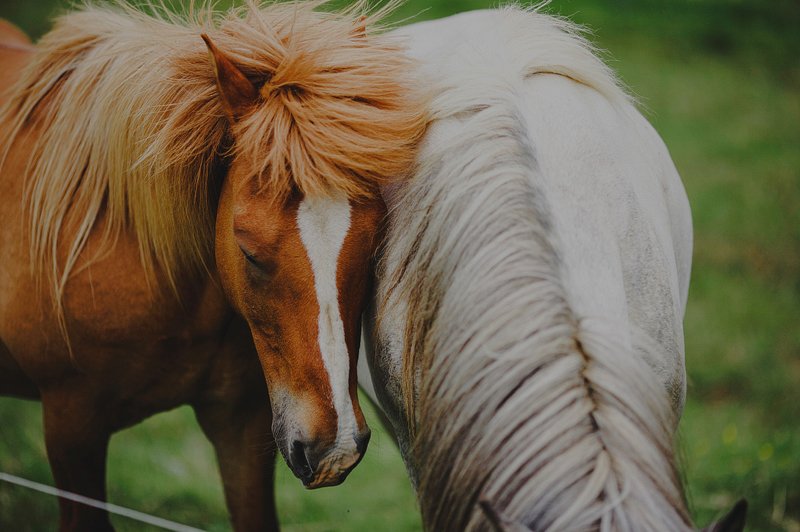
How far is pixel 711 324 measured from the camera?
5.51 m

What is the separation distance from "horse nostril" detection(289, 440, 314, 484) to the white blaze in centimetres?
10

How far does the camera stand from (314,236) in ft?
5.70

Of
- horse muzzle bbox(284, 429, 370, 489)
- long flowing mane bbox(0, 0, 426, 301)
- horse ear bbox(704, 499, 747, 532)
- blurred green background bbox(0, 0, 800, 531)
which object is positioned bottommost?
blurred green background bbox(0, 0, 800, 531)

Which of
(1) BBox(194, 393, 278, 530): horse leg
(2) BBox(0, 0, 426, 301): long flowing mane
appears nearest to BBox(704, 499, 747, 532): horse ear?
(2) BBox(0, 0, 426, 301): long flowing mane

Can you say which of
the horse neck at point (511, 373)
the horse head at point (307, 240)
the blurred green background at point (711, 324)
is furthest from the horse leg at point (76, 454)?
the horse neck at point (511, 373)

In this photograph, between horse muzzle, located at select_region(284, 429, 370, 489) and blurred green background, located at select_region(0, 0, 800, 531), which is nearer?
horse muzzle, located at select_region(284, 429, 370, 489)

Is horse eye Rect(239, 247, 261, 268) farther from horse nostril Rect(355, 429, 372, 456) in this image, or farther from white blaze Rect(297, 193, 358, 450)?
horse nostril Rect(355, 429, 372, 456)

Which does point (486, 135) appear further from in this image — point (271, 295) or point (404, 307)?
point (271, 295)

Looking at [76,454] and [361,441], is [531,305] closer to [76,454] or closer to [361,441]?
[361,441]

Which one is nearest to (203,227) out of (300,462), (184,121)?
(184,121)

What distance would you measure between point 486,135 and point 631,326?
0.48m

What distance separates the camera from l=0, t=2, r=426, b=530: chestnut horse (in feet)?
5.75

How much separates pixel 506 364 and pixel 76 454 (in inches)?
63.1

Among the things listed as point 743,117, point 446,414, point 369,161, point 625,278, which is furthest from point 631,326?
point 743,117
